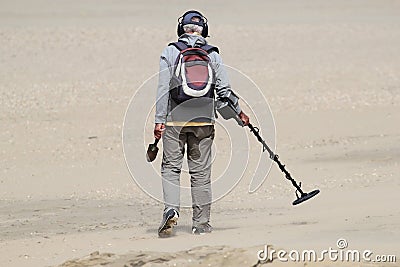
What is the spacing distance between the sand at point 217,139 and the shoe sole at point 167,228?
0.12 metres

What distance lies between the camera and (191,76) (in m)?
7.61

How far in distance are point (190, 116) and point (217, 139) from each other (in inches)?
285

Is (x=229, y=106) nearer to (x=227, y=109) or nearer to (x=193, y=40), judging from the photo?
(x=227, y=109)

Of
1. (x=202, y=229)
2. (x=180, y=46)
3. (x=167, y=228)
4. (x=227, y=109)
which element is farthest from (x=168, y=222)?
(x=180, y=46)

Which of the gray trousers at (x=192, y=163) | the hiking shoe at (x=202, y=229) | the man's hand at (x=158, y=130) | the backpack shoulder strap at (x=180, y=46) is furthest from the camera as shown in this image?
the hiking shoe at (x=202, y=229)

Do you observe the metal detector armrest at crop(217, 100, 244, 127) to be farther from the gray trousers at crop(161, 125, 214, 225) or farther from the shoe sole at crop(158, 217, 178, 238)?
the shoe sole at crop(158, 217, 178, 238)


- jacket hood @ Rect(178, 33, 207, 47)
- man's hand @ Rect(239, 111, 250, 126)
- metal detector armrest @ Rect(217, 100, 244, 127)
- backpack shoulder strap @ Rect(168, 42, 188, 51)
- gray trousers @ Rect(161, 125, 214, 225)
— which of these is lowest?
gray trousers @ Rect(161, 125, 214, 225)

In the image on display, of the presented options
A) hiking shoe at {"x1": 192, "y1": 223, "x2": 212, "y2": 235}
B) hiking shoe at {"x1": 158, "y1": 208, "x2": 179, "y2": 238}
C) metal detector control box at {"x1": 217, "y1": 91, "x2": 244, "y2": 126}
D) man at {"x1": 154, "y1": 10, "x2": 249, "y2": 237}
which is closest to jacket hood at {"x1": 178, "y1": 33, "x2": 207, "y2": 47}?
man at {"x1": 154, "y1": 10, "x2": 249, "y2": 237}

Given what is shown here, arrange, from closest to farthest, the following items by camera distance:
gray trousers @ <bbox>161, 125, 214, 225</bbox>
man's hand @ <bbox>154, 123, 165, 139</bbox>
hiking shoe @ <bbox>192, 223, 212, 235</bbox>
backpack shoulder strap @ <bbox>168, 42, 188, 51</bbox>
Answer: man's hand @ <bbox>154, 123, 165, 139</bbox>
backpack shoulder strap @ <bbox>168, 42, 188, 51</bbox>
gray trousers @ <bbox>161, 125, 214, 225</bbox>
hiking shoe @ <bbox>192, 223, 212, 235</bbox>

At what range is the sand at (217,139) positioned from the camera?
7.61 metres

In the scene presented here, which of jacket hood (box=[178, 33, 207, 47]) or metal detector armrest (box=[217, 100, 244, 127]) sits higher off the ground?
jacket hood (box=[178, 33, 207, 47])

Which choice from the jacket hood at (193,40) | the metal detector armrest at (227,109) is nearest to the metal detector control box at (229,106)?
the metal detector armrest at (227,109)

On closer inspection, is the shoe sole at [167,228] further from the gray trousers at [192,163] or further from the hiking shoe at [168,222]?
the gray trousers at [192,163]

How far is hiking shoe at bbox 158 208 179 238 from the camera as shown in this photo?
7777mm
